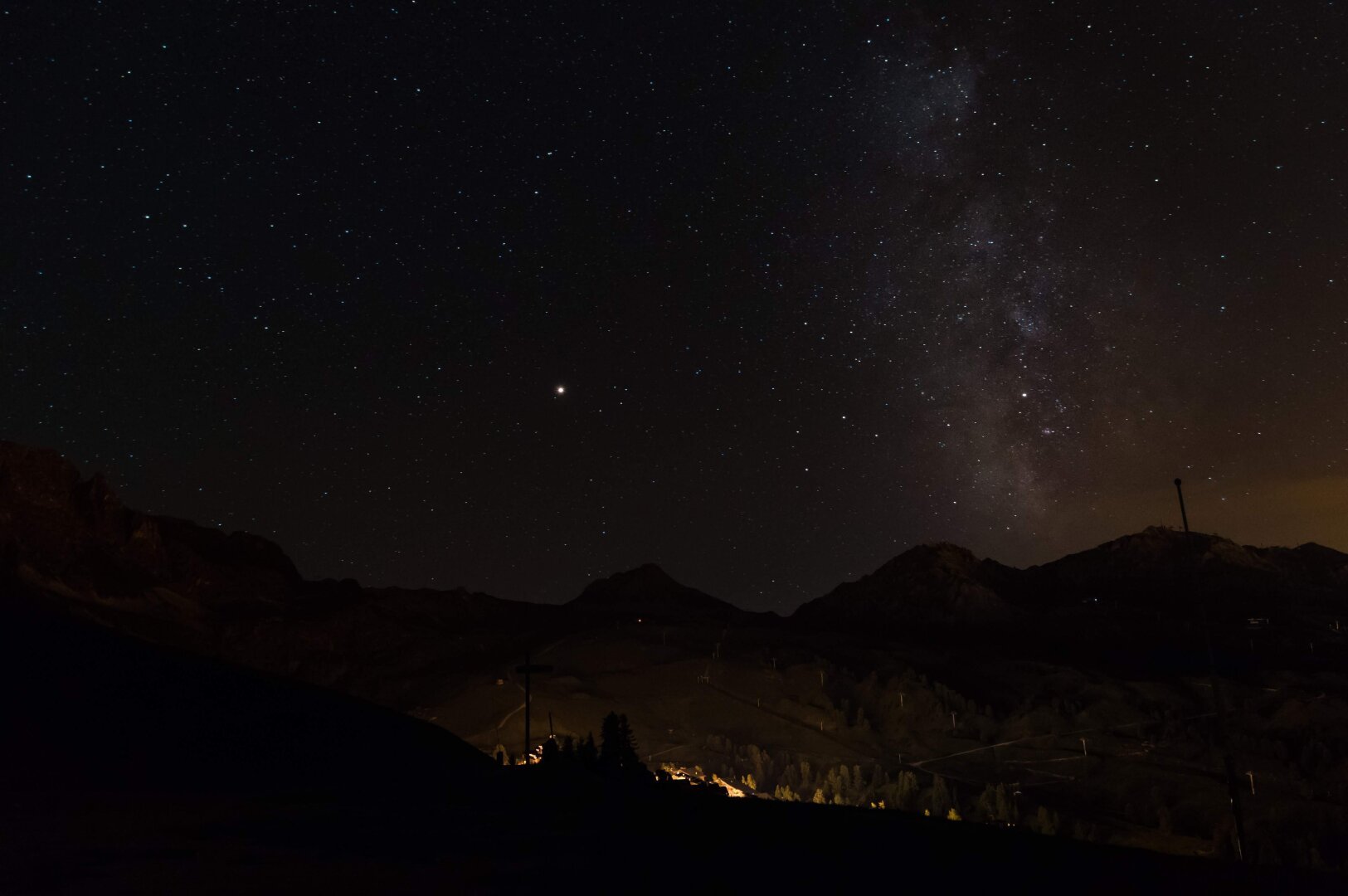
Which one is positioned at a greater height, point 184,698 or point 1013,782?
point 184,698

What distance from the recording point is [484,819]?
16594 mm

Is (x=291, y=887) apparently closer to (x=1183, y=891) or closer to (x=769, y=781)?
(x=1183, y=891)

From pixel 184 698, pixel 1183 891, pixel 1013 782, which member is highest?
pixel 184 698

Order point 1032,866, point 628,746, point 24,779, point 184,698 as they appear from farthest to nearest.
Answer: point 628,746, point 184,698, point 24,779, point 1032,866

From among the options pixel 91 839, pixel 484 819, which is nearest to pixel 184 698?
pixel 91 839

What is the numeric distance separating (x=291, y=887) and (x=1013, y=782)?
19021 cm

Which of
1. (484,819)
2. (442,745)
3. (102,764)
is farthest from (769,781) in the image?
(484,819)

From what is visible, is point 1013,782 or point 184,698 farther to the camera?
point 1013,782

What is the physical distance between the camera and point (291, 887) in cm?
1155

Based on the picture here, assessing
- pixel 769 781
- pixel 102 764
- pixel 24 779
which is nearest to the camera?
pixel 24 779

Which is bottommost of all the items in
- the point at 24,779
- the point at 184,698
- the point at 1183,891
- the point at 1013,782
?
the point at 1013,782

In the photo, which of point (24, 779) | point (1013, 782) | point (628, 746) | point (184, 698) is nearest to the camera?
point (24, 779)

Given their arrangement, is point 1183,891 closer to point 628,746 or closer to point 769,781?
point 628,746

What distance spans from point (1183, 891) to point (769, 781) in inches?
5881
